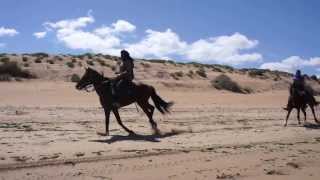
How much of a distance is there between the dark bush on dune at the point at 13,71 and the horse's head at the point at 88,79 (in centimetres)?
2853

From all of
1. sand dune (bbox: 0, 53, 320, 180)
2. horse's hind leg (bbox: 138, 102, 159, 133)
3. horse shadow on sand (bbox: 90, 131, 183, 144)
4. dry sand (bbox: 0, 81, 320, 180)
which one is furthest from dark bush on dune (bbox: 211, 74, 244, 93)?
horse shadow on sand (bbox: 90, 131, 183, 144)

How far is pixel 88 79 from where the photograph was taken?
17.6 metres

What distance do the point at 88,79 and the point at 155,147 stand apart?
3.67m

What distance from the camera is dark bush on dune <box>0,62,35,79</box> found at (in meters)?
45.0

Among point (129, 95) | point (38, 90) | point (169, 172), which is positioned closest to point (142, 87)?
point (129, 95)

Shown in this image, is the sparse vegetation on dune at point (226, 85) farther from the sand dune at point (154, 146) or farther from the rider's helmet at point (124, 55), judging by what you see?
the rider's helmet at point (124, 55)

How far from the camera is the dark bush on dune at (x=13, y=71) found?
148ft

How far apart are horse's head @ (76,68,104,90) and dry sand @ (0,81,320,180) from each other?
4.87ft

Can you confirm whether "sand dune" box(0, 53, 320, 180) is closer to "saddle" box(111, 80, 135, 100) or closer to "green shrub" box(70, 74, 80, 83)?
"saddle" box(111, 80, 135, 100)

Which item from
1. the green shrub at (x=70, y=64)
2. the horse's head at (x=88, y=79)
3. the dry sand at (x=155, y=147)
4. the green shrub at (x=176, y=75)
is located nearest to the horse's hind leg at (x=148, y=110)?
the dry sand at (x=155, y=147)

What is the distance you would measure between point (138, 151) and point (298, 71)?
416 inches

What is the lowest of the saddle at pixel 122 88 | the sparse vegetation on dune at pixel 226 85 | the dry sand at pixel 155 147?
the dry sand at pixel 155 147

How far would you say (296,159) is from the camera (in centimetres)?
1391

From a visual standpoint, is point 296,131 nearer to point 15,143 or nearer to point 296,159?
point 296,159
